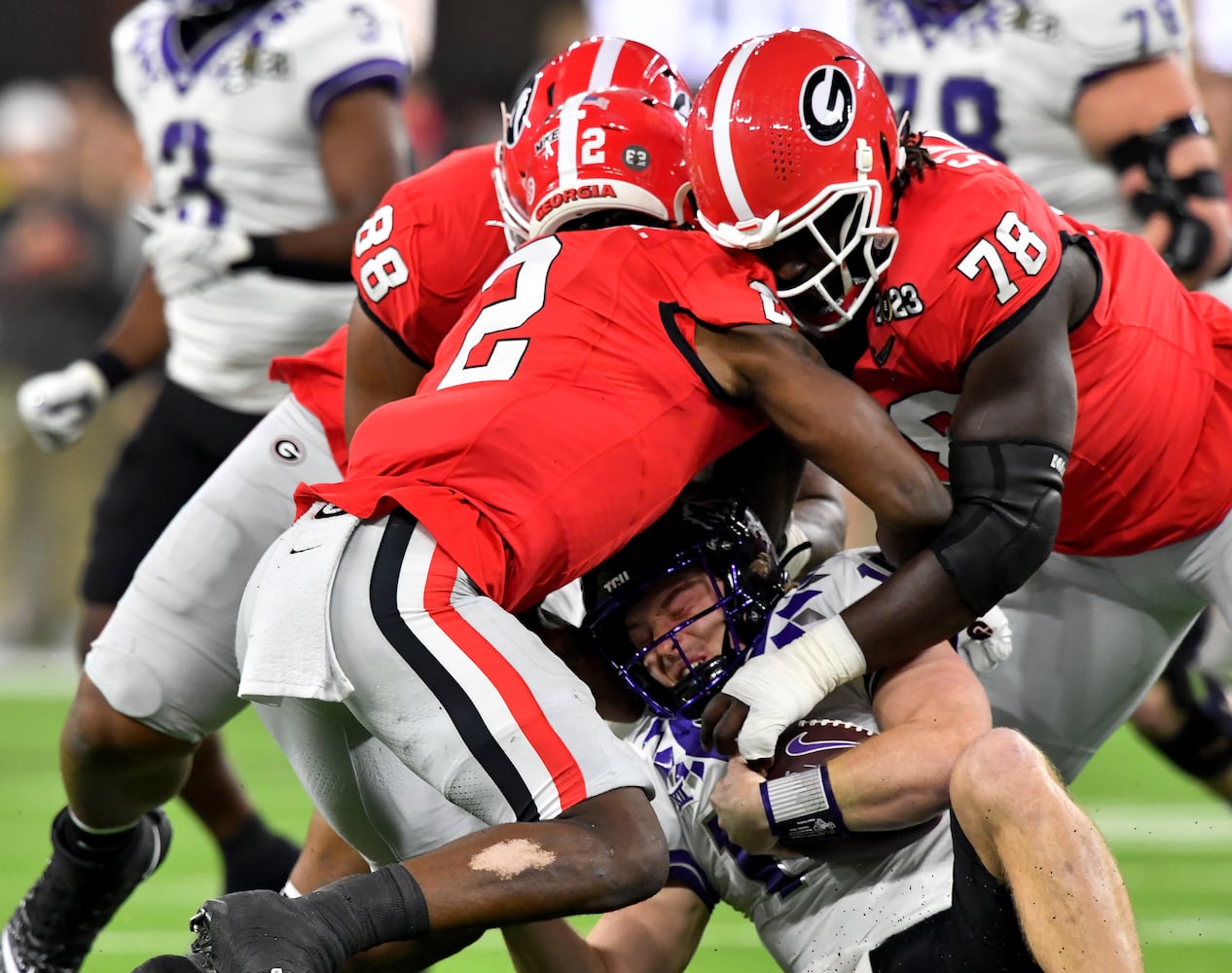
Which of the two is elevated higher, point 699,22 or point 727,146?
point 727,146

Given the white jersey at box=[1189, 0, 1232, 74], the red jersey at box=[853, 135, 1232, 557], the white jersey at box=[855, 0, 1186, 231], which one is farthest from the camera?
the white jersey at box=[1189, 0, 1232, 74]

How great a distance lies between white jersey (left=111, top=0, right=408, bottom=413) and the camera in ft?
14.1

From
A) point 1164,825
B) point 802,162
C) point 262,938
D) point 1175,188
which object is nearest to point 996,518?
point 802,162

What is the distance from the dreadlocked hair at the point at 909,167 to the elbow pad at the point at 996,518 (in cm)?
44

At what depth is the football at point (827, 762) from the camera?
8.40ft

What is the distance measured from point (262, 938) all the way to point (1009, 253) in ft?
4.90

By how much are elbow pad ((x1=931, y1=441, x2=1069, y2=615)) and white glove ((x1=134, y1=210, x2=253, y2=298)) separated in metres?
2.08

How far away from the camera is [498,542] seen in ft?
8.09

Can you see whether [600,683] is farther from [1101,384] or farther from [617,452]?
[1101,384]

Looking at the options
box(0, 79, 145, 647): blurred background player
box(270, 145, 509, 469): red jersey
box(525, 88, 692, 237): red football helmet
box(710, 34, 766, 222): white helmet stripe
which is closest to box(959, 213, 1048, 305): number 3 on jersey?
box(710, 34, 766, 222): white helmet stripe

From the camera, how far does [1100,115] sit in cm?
446

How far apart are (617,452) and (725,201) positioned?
450 millimetres

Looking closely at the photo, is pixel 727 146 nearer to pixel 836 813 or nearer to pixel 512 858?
pixel 836 813

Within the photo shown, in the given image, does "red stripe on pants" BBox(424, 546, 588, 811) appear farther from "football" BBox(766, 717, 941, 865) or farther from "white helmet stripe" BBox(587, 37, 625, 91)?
"white helmet stripe" BBox(587, 37, 625, 91)
